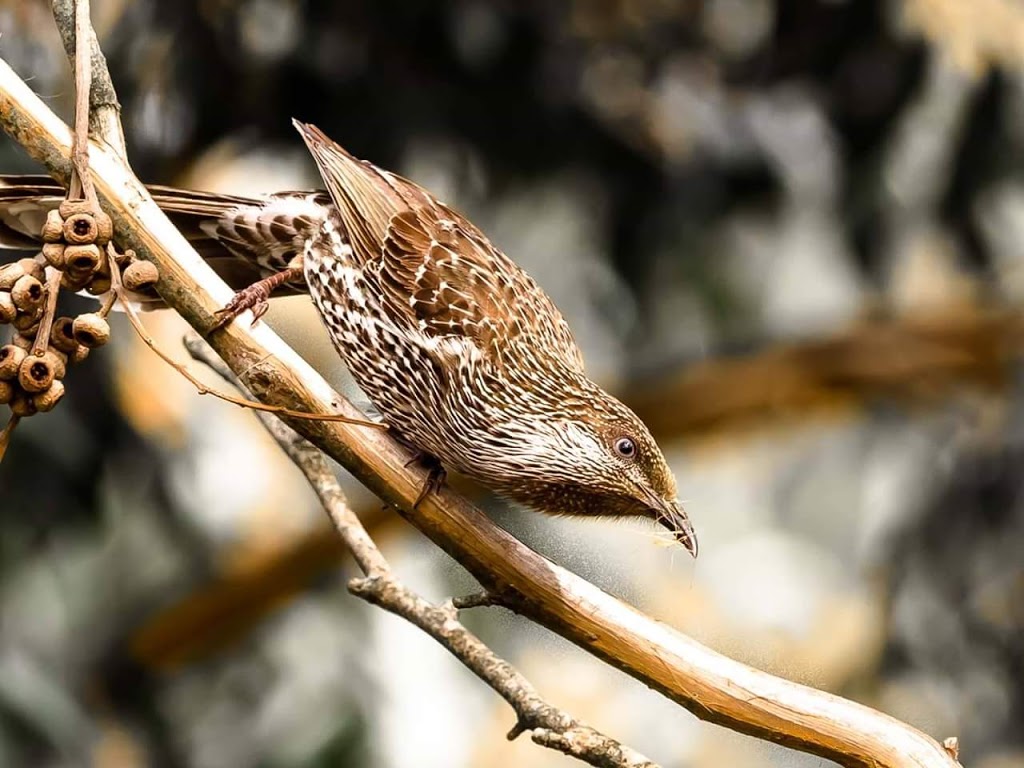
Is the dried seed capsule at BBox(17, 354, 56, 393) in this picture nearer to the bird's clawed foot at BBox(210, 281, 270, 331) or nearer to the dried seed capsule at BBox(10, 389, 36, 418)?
the dried seed capsule at BBox(10, 389, 36, 418)

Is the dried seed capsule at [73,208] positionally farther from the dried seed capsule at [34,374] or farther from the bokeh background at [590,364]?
the bokeh background at [590,364]

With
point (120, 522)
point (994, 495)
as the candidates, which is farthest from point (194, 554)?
point (994, 495)

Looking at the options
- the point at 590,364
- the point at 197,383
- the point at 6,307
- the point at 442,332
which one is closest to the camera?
the point at 6,307

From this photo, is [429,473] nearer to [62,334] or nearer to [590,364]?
[62,334]

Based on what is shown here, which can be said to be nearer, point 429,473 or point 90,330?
point 90,330

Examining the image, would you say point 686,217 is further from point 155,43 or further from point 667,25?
point 155,43

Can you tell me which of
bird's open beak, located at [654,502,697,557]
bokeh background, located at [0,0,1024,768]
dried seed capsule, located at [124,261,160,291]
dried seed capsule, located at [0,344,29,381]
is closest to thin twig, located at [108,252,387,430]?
dried seed capsule, located at [124,261,160,291]

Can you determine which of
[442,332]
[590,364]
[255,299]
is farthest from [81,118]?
[590,364]
